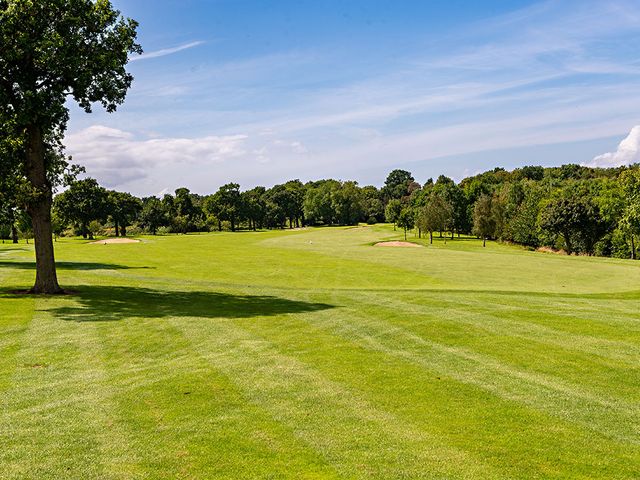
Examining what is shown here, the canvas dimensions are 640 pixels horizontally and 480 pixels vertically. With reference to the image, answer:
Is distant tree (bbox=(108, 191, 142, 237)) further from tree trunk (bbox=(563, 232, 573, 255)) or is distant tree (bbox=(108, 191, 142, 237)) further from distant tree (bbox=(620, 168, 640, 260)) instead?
distant tree (bbox=(620, 168, 640, 260))

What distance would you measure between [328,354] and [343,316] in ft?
21.3

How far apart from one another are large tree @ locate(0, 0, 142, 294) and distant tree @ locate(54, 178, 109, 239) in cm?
9857

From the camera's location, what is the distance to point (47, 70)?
85.0 ft

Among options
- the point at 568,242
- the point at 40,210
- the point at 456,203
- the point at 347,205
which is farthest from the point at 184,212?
the point at 40,210

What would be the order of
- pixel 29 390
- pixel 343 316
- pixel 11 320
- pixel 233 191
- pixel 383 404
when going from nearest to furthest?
pixel 383 404 < pixel 29 390 < pixel 11 320 < pixel 343 316 < pixel 233 191

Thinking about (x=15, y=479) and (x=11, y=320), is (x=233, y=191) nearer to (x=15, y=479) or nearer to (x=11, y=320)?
(x=11, y=320)

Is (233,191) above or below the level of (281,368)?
above

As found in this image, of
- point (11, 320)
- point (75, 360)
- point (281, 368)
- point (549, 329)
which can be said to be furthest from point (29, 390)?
point (549, 329)

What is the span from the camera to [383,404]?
10.4 meters

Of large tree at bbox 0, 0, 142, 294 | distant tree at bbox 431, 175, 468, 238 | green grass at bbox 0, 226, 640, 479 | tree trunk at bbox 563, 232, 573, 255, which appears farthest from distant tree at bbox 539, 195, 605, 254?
large tree at bbox 0, 0, 142, 294

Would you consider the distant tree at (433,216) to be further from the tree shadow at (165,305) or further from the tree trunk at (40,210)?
the tree trunk at (40,210)

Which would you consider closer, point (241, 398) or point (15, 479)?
point (15, 479)

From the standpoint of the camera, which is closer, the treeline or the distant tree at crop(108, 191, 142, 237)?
the treeline

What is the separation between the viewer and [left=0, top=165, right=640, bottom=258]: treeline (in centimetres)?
9250
